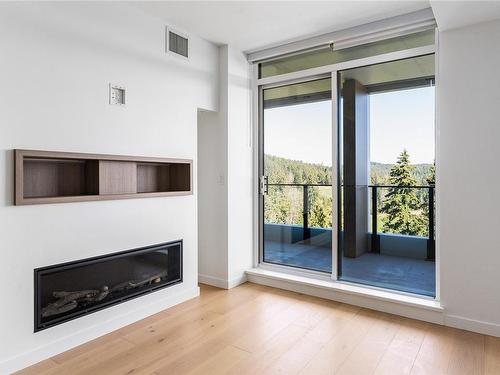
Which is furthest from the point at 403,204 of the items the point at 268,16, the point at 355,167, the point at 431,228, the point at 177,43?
the point at 177,43

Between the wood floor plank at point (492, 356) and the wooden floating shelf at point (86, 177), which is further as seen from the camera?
the wooden floating shelf at point (86, 177)

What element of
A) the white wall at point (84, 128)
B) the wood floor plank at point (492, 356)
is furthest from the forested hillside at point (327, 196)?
the white wall at point (84, 128)

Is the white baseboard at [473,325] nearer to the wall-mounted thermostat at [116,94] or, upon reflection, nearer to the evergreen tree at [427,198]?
the evergreen tree at [427,198]

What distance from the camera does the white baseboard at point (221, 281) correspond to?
146 inches

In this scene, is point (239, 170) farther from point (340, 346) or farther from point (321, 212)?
point (340, 346)

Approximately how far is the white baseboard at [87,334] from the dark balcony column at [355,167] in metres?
1.75

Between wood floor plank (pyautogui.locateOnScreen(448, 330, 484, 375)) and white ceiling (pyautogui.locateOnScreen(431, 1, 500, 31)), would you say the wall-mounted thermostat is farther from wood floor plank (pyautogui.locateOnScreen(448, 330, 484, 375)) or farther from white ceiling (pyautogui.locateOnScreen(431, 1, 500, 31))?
wood floor plank (pyautogui.locateOnScreen(448, 330, 484, 375))

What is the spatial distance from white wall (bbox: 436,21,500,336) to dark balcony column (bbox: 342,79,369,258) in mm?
670

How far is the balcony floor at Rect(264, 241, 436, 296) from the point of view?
3.09 metres

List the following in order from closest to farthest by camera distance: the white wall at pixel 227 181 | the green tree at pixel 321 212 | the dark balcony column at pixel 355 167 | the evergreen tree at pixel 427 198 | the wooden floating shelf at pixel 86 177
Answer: the wooden floating shelf at pixel 86 177
the evergreen tree at pixel 427 198
the dark balcony column at pixel 355 167
the green tree at pixel 321 212
the white wall at pixel 227 181

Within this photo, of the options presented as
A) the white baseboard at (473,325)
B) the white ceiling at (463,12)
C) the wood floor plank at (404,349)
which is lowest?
the wood floor plank at (404,349)

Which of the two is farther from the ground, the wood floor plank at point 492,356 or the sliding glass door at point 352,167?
the sliding glass door at point 352,167

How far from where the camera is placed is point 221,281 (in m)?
3.74

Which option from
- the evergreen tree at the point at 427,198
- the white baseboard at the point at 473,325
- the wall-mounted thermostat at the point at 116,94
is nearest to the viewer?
the white baseboard at the point at 473,325
